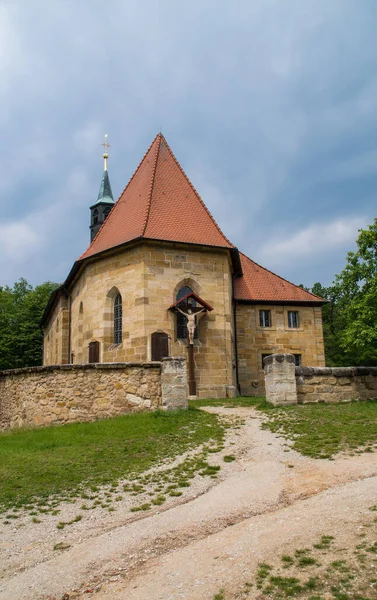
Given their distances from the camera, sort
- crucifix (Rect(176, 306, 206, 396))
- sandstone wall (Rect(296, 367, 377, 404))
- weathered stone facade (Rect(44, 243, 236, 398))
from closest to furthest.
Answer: sandstone wall (Rect(296, 367, 377, 404)) < crucifix (Rect(176, 306, 206, 396)) < weathered stone facade (Rect(44, 243, 236, 398))

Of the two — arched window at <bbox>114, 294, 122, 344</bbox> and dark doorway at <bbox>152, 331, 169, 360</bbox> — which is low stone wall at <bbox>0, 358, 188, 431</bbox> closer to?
dark doorway at <bbox>152, 331, 169, 360</bbox>

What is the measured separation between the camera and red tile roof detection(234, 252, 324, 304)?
2616cm

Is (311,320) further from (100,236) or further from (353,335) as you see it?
(100,236)

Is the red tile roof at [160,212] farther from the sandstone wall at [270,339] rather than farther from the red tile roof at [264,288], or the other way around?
the sandstone wall at [270,339]

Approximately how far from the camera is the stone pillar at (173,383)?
12977 millimetres

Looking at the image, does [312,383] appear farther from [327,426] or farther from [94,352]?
[94,352]

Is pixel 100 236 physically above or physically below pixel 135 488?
above

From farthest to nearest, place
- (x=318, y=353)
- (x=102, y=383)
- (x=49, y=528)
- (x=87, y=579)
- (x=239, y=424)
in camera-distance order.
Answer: (x=318, y=353) < (x=102, y=383) < (x=239, y=424) < (x=49, y=528) < (x=87, y=579)

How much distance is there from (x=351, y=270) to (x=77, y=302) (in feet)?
38.4

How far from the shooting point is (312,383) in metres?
13.9

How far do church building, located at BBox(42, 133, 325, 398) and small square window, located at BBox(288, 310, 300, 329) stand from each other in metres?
1.57

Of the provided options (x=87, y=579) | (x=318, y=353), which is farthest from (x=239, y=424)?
(x=318, y=353)

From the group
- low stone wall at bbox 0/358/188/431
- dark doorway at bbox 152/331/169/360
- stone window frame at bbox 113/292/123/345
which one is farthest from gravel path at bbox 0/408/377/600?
stone window frame at bbox 113/292/123/345

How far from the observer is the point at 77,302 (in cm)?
2436
